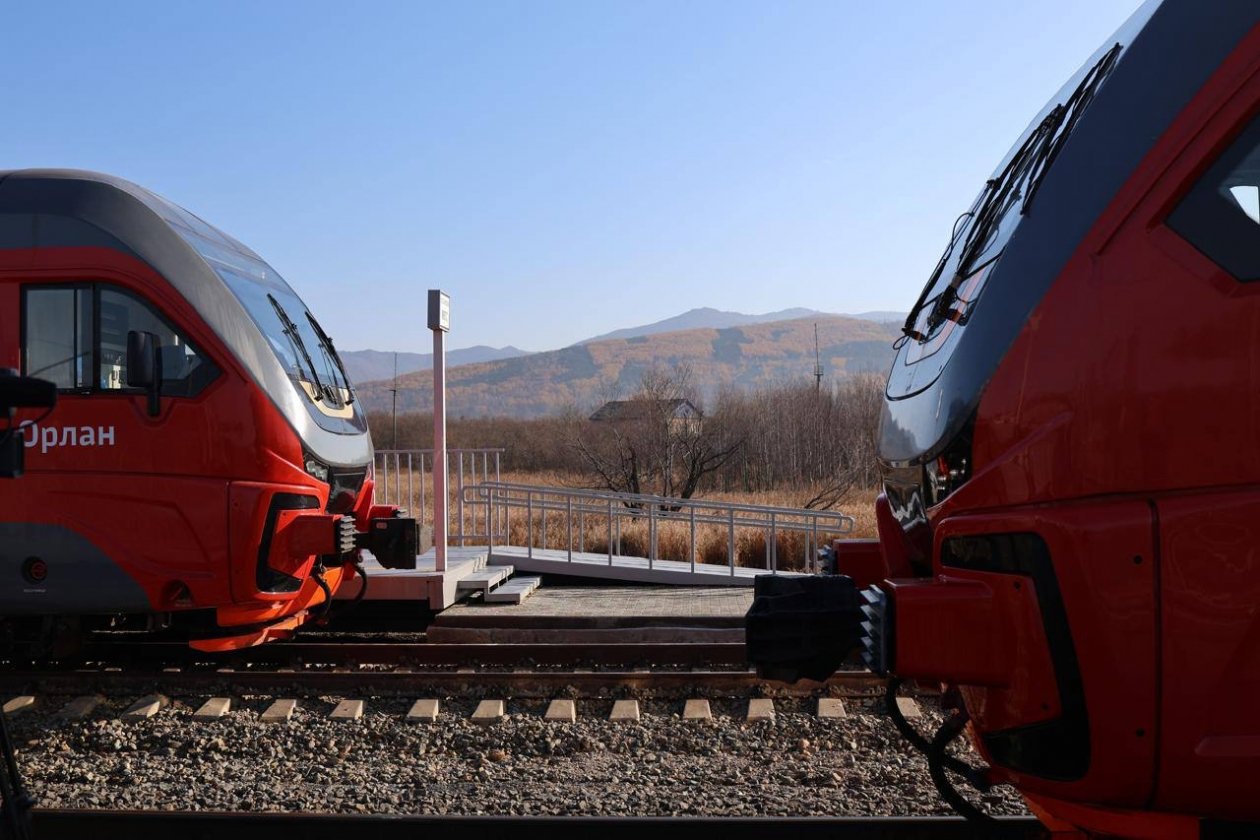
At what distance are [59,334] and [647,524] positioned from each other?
11433 mm

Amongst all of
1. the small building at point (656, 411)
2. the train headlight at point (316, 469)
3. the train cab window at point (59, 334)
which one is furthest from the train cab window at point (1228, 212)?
the small building at point (656, 411)

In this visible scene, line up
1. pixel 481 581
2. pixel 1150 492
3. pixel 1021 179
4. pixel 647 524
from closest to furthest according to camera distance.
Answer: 1. pixel 1150 492
2. pixel 1021 179
3. pixel 481 581
4. pixel 647 524

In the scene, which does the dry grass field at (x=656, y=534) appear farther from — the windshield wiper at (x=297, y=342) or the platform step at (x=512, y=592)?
the windshield wiper at (x=297, y=342)

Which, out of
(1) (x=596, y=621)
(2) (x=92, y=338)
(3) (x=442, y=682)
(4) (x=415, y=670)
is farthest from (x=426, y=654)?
(2) (x=92, y=338)

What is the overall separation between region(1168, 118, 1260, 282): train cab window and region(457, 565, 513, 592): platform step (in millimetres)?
Result: 8539

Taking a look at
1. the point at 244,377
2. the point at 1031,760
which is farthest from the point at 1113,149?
the point at 244,377

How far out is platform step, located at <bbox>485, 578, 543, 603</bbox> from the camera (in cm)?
1070

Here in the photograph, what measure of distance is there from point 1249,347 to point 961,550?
35.3 inches

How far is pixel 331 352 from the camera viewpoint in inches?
356

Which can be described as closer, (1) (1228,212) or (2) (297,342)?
(1) (1228,212)

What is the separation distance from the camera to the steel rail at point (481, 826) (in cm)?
412

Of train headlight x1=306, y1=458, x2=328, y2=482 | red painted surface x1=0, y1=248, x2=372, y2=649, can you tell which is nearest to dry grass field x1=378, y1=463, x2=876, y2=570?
train headlight x1=306, y1=458, x2=328, y2=482

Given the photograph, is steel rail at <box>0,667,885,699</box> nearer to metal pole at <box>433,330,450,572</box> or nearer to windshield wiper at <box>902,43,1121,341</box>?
metal pole at <box>433,330,450,572</box>

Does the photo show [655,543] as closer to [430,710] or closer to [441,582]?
[441,582]
